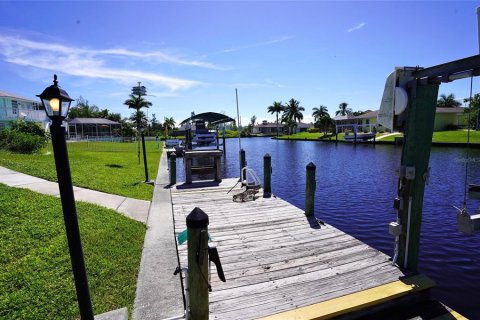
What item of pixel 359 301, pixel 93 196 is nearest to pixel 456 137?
pixel 359 301

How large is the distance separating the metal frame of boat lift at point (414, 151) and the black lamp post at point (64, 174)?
15.0ft

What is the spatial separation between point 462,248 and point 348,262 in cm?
475

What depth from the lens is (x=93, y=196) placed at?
30.7ft

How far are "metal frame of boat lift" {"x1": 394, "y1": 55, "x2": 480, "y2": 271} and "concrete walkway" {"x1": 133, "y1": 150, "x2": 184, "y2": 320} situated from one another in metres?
3.66

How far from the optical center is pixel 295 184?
56.1ft

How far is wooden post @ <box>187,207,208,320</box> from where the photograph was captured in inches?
124

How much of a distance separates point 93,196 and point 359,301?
8.33 metres

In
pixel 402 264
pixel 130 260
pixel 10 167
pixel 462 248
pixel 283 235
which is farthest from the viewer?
pixel 10 167

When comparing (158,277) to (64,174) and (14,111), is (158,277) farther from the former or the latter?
(14,111)

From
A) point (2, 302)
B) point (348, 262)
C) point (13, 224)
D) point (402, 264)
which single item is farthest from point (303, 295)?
point (13, 224)

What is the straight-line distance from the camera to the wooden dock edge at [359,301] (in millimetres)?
3670

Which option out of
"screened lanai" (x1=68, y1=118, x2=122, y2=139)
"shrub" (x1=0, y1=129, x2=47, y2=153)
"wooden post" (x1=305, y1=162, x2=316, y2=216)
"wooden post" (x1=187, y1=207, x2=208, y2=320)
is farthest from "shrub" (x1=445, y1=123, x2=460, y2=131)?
"screened lanai" (x1=68, y1=118, x2=122, y2=139)

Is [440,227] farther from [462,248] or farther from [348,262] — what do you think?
[348,262]

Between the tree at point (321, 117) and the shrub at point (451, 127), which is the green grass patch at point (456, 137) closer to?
the shrub at point (451, 127)
